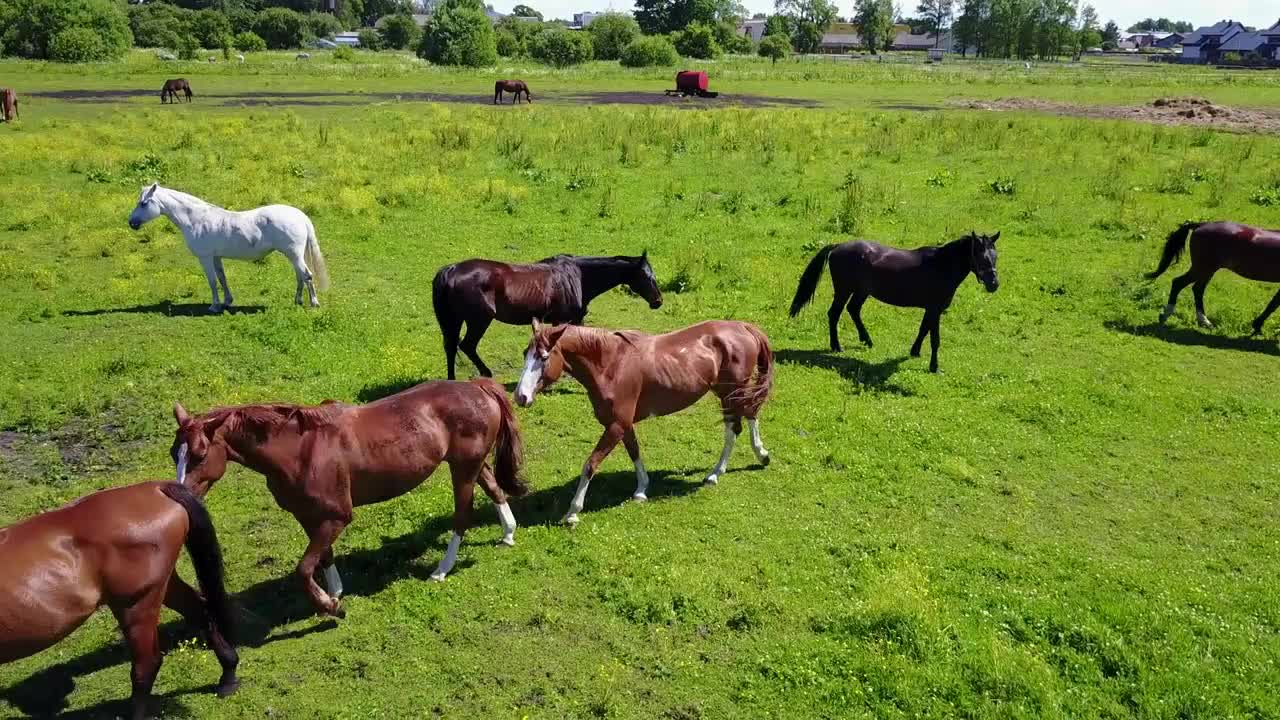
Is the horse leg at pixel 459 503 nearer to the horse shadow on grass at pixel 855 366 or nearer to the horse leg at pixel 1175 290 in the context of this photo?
the horse shadow on grass at pixel 855 366

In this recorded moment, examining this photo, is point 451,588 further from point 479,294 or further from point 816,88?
point 816,88

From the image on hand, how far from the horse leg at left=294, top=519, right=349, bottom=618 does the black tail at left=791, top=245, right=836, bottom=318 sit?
810cm

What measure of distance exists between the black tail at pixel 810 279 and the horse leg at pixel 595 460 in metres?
5.51

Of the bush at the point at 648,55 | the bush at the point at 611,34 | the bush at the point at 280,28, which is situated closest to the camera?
the bush at the point at 648,55

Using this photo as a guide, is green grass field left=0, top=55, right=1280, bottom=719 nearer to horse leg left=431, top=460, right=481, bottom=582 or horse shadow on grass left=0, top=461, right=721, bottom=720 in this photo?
horse shadow on grass left=0, top=461, right=721, bottom=720

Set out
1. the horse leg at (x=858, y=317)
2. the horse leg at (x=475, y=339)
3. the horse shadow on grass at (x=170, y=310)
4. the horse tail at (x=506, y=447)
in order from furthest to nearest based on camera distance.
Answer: the horse shadow on grass at (x=170, y=310) → the horse leg at (x=858, y=317) → the horse leg at (x=475, y=339) → the horse tail at (x=506, y=447)

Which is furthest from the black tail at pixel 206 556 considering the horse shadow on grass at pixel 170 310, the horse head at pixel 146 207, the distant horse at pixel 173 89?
the distant horse at pixel 173 89

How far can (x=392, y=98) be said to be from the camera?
139ft

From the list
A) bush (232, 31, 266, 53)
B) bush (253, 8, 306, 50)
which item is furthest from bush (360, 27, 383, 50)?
bush (232, 31, 266, 53)

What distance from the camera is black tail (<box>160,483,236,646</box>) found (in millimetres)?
5133

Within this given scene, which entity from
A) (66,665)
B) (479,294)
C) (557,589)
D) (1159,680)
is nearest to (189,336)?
(479,294)

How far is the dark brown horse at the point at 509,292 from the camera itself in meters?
10.1

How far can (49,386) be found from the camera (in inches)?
394

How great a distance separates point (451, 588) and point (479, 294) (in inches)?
165
